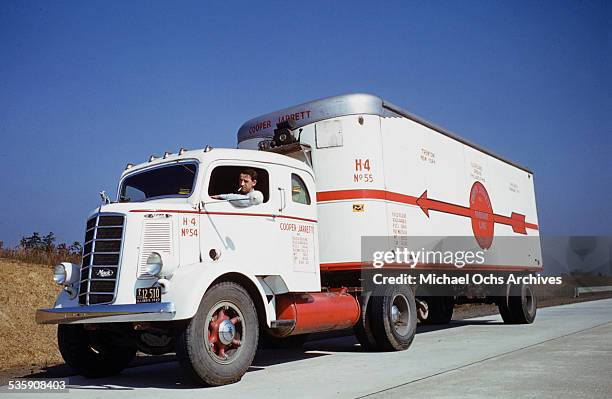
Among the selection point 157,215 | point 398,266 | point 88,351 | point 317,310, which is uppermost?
point 157,215

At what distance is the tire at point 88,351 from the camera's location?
7906 mm

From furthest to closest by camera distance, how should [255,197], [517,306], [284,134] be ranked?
[517,306], [284,134], [255,197]

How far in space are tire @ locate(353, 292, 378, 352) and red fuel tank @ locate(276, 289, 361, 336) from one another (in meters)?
0.26

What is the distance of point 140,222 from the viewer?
731 centimetres

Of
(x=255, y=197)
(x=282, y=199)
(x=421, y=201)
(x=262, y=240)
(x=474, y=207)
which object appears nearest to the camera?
(x=255, y=197)

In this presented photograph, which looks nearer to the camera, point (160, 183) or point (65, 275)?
point (65, 275)

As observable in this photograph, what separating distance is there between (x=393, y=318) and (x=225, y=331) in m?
3.93

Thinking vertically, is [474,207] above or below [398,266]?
above

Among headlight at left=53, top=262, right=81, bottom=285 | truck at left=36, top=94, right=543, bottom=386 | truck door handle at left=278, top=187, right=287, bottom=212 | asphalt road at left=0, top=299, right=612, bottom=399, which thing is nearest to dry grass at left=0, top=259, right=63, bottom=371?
asphalt road at left=0, top=299, right=612, bottom=399

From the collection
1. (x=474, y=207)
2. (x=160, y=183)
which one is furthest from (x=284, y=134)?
(x=474, y=207)

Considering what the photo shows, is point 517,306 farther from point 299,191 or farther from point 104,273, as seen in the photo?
point 104,273

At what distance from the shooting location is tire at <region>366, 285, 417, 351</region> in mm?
9945

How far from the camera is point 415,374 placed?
7.47 metres

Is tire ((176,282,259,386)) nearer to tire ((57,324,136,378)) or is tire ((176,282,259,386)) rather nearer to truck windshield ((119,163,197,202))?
truck windshield ((119,163,197,202))
